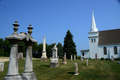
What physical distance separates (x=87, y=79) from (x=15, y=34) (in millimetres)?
7478

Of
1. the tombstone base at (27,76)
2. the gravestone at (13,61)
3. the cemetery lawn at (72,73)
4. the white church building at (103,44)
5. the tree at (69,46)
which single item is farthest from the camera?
the tree at (69,46)

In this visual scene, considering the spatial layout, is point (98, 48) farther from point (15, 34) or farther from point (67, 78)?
point (15, 34)

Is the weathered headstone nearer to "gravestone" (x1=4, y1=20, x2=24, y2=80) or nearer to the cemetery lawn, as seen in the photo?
"gravestone" (x1=4, y1=20, x2=24, y2=80)

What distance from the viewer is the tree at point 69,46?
45.1 m

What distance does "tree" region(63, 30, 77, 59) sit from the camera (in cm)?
4512

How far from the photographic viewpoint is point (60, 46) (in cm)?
5650

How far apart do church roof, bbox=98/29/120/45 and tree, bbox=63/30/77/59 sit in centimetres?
1190

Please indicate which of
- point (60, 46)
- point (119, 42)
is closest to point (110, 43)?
point (119, 42)

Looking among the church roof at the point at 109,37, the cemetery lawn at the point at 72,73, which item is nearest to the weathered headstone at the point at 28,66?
the cemetery lawn at the point at 72,73

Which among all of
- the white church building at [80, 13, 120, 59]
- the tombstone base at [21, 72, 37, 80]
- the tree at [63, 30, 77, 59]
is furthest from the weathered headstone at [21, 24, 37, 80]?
the white church building at [80, 13, 120, 59]

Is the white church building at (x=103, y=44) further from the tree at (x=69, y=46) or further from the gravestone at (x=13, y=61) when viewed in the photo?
the gravestone at (x=13, y=61)

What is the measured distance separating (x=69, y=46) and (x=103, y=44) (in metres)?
14.6

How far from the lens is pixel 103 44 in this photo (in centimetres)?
4472

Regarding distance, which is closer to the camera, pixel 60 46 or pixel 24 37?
pixel 24 37
